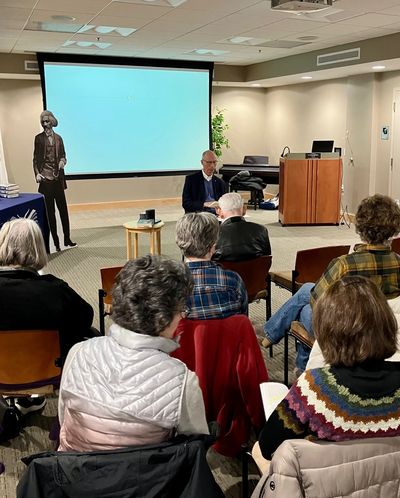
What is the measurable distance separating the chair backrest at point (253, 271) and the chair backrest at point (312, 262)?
0.23 m

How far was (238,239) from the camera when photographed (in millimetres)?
3770

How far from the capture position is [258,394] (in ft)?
8.04

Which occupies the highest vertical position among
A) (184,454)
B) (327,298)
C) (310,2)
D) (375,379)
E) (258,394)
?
(310,2)

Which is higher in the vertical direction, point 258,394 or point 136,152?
point 136,152

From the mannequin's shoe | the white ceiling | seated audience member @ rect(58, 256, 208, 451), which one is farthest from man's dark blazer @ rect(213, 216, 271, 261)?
the mannequin's shoe

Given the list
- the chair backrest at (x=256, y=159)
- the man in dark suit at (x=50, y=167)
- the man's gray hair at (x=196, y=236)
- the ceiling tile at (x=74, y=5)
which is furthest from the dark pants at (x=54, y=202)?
the chair backrest at (x=256, y=159)

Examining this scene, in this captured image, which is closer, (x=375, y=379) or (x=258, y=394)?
(x=375, y=379)

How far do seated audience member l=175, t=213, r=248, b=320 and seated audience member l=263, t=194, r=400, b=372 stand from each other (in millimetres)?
417

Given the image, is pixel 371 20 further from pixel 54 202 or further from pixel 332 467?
pixel 332 467

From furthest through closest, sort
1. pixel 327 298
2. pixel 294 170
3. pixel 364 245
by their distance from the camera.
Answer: pixel 294 170
pixel 364 245
pixel 327 298

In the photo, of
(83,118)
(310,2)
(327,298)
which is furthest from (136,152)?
(327,298)

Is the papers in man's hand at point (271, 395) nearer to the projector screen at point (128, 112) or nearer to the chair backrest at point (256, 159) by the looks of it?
the projector screen at point (128, 112)

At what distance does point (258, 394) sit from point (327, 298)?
1.07 m

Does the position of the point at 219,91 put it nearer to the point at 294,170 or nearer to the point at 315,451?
the point at 294,170
